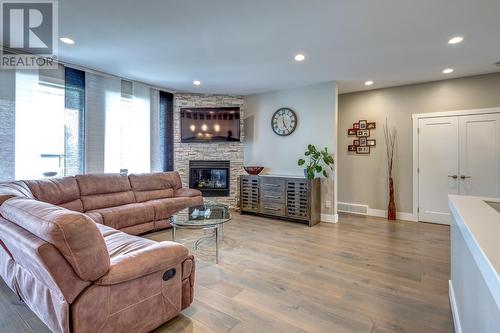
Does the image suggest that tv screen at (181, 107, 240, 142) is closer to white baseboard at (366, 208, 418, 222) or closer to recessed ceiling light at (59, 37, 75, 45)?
recessed ceiling light at (59, 37, 75, 45)

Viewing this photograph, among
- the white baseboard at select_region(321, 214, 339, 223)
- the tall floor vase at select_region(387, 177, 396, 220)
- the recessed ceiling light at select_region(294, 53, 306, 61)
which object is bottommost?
the white baseboard at select_region(321, 214, 339, 223)

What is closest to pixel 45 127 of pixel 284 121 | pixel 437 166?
pixel 284 121

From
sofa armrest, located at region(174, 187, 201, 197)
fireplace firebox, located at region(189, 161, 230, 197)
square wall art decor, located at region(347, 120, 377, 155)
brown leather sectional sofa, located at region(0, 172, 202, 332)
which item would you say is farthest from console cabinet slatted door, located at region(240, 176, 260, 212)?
brown leather sectional sofa, located at region(0, 172, 202, 332)

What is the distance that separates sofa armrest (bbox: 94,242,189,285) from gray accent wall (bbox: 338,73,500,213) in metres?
4.46

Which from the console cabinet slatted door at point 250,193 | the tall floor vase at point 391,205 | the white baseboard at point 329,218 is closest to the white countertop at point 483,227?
the white baseboard at point 329,218

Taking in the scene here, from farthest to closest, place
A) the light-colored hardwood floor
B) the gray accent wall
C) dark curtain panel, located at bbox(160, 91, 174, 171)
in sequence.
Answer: dark curtain panel, located at bbox(160, 91, 174, 171) < the gray accent wall < the light-colored hardwood floor

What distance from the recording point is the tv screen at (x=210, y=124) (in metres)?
5.38

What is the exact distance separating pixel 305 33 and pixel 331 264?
2683 mm

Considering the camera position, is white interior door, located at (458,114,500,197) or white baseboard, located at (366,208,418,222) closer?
white interior door, located at (458,114,500,197)

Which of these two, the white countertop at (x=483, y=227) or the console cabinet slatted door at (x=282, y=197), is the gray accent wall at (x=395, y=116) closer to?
the console cabinet slatted door at (x=282, y=197)

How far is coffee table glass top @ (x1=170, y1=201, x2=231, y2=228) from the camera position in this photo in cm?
283

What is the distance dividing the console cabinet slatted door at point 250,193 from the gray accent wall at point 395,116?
1.99 meters

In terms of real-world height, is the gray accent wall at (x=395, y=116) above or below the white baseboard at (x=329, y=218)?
above

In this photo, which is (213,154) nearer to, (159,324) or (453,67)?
(159,324)
